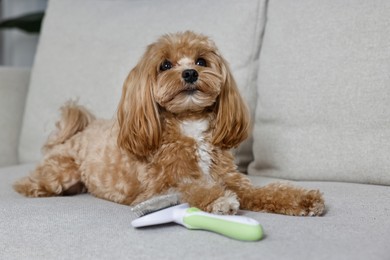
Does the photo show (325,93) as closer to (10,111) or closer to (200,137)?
(200,137)

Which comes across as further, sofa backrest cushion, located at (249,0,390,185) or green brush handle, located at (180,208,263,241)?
sofa backrest cushion, located at (249,0,390,185)

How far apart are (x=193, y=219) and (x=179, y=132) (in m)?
0.48

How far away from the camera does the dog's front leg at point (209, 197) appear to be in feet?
4.79

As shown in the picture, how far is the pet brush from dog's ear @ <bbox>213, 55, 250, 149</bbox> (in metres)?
0.34

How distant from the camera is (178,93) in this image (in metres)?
1.74

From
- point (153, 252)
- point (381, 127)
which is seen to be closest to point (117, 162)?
point (153, 252)

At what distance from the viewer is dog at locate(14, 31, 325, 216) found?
5.66ft

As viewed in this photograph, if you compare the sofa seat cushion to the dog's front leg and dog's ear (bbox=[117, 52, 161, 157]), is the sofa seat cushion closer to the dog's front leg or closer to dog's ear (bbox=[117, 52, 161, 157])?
the dog's front leg

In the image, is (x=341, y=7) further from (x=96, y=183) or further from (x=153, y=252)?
(x=153, y=252)

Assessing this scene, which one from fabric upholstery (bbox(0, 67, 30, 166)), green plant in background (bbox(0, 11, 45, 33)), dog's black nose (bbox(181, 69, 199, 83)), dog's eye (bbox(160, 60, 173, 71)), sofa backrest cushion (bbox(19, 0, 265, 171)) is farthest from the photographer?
green plant in background (bbox(0, 11, 45, 33))

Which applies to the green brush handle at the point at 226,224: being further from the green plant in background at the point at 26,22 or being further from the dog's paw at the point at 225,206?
the green plant in background at the point at 26,22

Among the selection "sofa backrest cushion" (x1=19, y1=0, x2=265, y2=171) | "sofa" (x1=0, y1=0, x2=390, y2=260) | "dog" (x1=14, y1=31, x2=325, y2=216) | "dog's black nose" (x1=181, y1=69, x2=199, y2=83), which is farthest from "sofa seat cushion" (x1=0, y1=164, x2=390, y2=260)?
"sofa backrest cushion" (x1=19, y1=0, x2=265, y2=171)

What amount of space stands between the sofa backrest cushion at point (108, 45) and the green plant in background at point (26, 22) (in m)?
0.63

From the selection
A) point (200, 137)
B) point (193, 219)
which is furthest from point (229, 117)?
point (193, 219)
